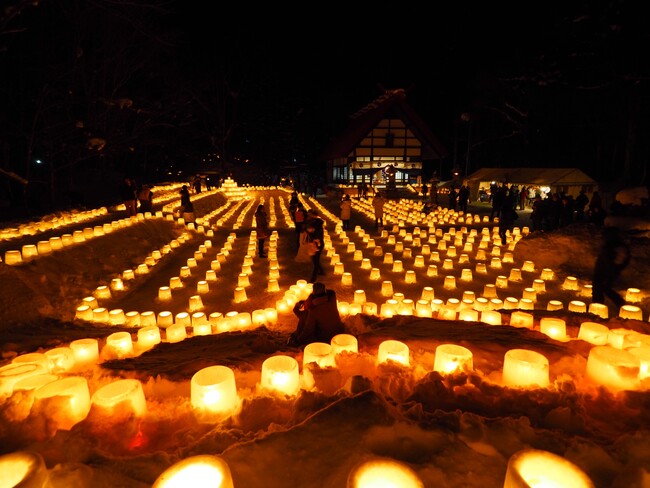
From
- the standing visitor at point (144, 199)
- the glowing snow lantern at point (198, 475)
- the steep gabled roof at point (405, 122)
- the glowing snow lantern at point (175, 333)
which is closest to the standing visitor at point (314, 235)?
the glowing snow lantern at point (175, 333)

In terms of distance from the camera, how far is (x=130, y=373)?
134 inches

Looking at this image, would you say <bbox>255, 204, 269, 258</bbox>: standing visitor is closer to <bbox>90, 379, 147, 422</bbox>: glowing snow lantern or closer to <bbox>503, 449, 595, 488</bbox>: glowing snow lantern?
<bbox>90, 379, 147, 422</bbox>: glowing snow lantern

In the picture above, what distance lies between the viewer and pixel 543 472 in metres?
1.58

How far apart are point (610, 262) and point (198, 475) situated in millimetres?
6099

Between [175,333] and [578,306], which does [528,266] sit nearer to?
[578,306]

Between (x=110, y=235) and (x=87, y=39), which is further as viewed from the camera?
(x=87, y=39)

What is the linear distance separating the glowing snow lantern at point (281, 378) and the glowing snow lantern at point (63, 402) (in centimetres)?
126

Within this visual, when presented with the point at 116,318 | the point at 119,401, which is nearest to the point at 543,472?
the point at 119,401

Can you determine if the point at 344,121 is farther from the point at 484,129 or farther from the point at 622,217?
the point at 622,217

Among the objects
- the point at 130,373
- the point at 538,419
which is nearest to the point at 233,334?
Answer: the point at 130,373

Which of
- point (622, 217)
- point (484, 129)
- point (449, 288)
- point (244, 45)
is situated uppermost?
point (244, 45)

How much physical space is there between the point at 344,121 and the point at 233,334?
38495mm

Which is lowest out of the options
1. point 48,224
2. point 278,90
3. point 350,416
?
point 350,416

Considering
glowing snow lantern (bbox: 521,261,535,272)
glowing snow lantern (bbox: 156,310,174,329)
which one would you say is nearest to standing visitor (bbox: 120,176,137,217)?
glowing snow lantern (bbox: 156,310,174,329)
